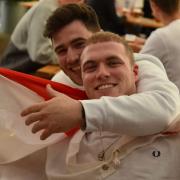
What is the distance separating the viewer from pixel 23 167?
132cm

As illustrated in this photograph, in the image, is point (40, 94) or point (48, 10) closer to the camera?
point (40, 94)

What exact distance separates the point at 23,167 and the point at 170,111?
50 centimetres

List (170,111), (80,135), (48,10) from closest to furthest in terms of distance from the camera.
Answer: (170,111) < (80,135) < (48,10)

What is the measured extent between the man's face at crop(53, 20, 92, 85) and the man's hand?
0.59m

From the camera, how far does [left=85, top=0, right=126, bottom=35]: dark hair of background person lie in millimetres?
3678

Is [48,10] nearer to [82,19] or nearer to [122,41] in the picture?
[82,19]

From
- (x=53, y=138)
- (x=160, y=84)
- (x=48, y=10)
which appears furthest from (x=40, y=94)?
(x=48, y=10)

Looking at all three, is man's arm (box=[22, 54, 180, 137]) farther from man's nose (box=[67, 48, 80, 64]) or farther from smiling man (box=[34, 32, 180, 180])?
man's nose (box=[67, 48, 80, 64])

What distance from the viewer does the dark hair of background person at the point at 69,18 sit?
1.57m

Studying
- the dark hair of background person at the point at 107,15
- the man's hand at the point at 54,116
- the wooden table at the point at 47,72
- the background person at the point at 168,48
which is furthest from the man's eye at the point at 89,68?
the dark hair of background person at the point at 107,15

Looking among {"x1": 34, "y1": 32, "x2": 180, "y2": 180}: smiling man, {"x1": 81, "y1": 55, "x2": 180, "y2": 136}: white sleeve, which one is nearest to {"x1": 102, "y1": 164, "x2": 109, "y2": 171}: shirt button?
{"x1": 34, "y1": 32, "x2": 180, "y2": 180}: smiling man

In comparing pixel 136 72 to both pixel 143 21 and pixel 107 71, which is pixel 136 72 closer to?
pixel 107 71

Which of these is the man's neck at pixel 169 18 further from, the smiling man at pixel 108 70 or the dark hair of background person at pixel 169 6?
the smiling man at pixel 108 70

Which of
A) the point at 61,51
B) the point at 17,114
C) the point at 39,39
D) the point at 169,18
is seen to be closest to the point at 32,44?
the point at 39,39
